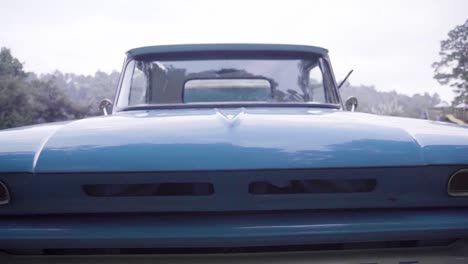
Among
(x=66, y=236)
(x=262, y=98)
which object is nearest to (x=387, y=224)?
(x=66, y=236)

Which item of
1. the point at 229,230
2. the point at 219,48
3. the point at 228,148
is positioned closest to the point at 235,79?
the point at 219,48

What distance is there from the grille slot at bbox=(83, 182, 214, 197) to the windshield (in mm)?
1439

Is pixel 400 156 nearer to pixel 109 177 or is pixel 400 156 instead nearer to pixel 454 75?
pixel 109 177

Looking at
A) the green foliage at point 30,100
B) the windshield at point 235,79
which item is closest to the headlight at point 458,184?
the windshield at point 235,79

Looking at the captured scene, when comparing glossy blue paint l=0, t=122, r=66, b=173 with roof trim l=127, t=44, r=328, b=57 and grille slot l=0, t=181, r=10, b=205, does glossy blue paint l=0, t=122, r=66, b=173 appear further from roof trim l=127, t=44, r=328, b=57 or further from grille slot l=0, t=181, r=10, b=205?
roof trim l=127, t=44, r=328, b=57

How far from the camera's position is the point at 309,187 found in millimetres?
1453

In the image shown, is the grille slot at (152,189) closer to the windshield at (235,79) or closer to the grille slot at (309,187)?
the grille slot at (309,187)

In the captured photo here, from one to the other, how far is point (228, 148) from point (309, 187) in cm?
32

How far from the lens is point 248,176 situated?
54.7 inches

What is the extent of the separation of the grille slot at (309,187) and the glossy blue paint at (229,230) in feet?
0.28

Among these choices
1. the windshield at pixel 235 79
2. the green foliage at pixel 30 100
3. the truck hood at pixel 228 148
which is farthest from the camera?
the green foliage at pixel 30 100

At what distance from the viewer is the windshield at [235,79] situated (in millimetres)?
2873

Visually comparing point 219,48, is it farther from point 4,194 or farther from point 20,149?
point 4,194

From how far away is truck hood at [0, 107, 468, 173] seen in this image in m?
1.40
